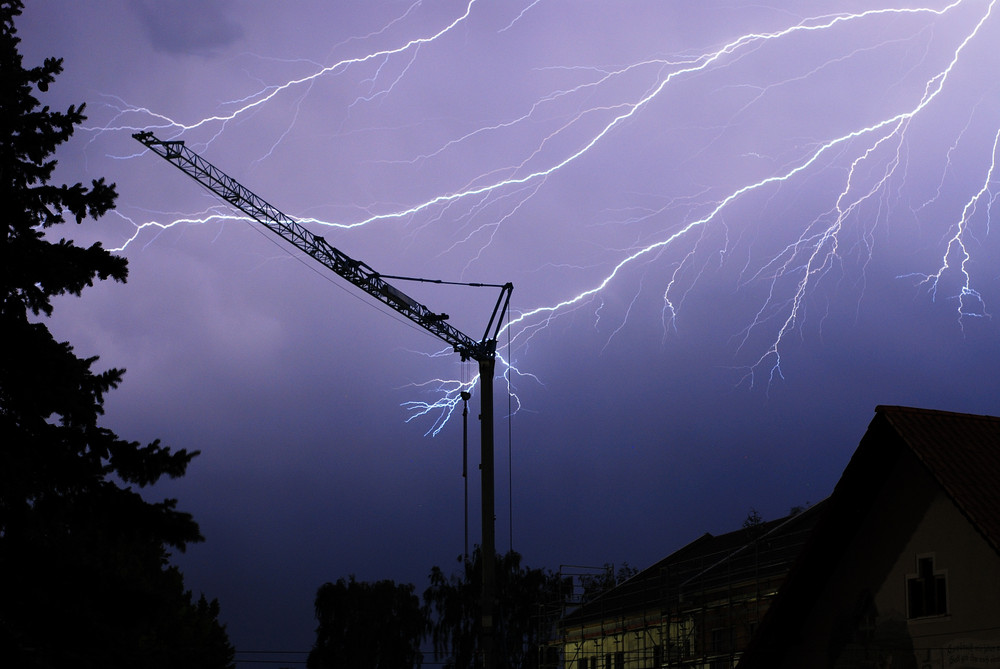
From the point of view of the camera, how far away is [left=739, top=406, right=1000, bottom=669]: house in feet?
43.7

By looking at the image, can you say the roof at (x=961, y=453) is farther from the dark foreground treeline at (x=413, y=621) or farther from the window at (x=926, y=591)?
the dark foreground treeline at (x=413, y=621)

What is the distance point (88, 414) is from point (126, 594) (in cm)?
188

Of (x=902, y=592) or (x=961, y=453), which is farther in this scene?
(x=902, y=592)

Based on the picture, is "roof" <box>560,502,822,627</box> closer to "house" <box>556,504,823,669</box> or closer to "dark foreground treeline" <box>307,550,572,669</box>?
"house" <box>556,504,823,669</box>

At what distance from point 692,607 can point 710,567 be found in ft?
3.66

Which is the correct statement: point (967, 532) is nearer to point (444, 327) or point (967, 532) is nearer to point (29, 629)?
point (29, 629)

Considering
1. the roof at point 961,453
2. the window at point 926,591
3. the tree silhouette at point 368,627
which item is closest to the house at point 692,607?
the roof at point 961,453

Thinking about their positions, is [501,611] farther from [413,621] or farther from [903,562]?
[903,562]

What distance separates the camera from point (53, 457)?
36.0 feet

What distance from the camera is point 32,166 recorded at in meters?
11.8

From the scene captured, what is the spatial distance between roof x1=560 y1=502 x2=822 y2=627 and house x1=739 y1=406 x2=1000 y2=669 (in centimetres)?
866

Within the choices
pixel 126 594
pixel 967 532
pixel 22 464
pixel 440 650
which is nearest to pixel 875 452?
pixel 967 532

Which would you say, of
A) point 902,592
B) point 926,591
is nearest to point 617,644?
point 902,592

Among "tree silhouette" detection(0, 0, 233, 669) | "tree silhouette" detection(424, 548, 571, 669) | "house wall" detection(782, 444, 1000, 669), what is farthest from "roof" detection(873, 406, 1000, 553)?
"tree silhouette" detection(424, 548, 571, 669)
